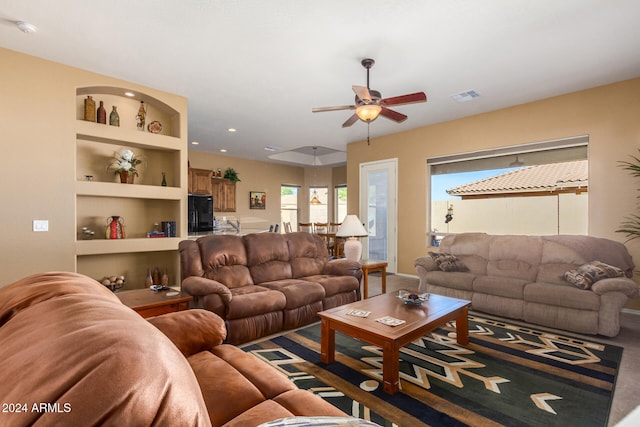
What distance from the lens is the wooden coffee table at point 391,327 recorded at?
211 centimetres

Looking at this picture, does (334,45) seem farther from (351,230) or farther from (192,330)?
(192,330)

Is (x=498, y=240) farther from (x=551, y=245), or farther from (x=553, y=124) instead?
(x=553, y=124)

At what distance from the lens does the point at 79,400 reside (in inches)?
20.2

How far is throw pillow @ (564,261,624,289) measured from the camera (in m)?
3.27

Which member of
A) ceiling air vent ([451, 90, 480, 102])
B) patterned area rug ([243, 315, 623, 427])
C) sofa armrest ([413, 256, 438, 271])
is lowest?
patterned area rug ([243, 315, 623, 427])

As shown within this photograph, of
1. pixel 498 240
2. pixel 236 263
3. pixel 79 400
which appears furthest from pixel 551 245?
pixel 79 400

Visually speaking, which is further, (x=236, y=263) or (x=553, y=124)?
(x=553, y=124)

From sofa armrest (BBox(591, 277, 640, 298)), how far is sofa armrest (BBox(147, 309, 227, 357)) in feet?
11.7

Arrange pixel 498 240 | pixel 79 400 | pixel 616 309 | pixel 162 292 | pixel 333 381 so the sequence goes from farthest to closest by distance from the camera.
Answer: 1. pixel 498 240
2. pixel 616 309
3. pixel 162 292
4. pixel 333 381
5. pixel 79 400

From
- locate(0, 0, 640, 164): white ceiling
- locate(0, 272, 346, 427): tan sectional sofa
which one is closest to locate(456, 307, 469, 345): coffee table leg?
locate(0, 0, 640, 164): white ceiling

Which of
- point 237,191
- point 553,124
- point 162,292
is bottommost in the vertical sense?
point 162,292

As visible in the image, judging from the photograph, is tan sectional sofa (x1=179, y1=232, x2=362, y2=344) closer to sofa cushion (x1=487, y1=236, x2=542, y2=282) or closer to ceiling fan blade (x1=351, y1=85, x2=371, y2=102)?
sofa cushion (x1=487, y1=236, x2=542, y2=282)

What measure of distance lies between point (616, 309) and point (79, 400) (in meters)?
4.19

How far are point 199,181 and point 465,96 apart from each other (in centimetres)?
594
